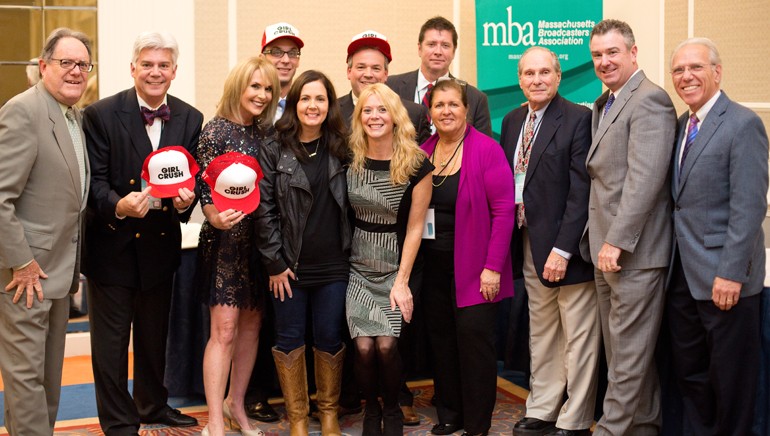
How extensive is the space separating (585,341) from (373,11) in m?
3.74

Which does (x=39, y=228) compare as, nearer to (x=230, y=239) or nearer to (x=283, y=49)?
(x=230, y=239)

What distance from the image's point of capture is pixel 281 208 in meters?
3.77

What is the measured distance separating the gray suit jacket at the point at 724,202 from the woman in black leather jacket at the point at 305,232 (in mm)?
1500

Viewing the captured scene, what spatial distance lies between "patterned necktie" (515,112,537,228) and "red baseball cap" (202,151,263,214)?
1.25 m

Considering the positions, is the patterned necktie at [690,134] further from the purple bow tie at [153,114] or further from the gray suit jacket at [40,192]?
the gray suit jacket at [40,192]

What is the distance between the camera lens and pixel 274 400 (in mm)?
4754

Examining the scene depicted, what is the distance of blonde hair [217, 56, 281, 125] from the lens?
12.4 ft

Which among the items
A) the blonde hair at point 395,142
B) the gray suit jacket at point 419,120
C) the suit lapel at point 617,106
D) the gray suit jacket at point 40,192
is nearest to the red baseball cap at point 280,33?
the gray suit jacket at point 419,120

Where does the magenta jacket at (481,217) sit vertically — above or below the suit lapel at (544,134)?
below

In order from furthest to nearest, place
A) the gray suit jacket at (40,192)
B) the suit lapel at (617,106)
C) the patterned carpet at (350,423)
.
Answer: the patterned carpet at (350,423) < the suit lapel at (617,106) < the gray suit jacket at (40,192)

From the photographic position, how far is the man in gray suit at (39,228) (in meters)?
3.28

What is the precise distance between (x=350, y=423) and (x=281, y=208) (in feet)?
4.17

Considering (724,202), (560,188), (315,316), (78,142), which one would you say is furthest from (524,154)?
(78,142)

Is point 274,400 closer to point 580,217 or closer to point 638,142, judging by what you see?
point 580,217
